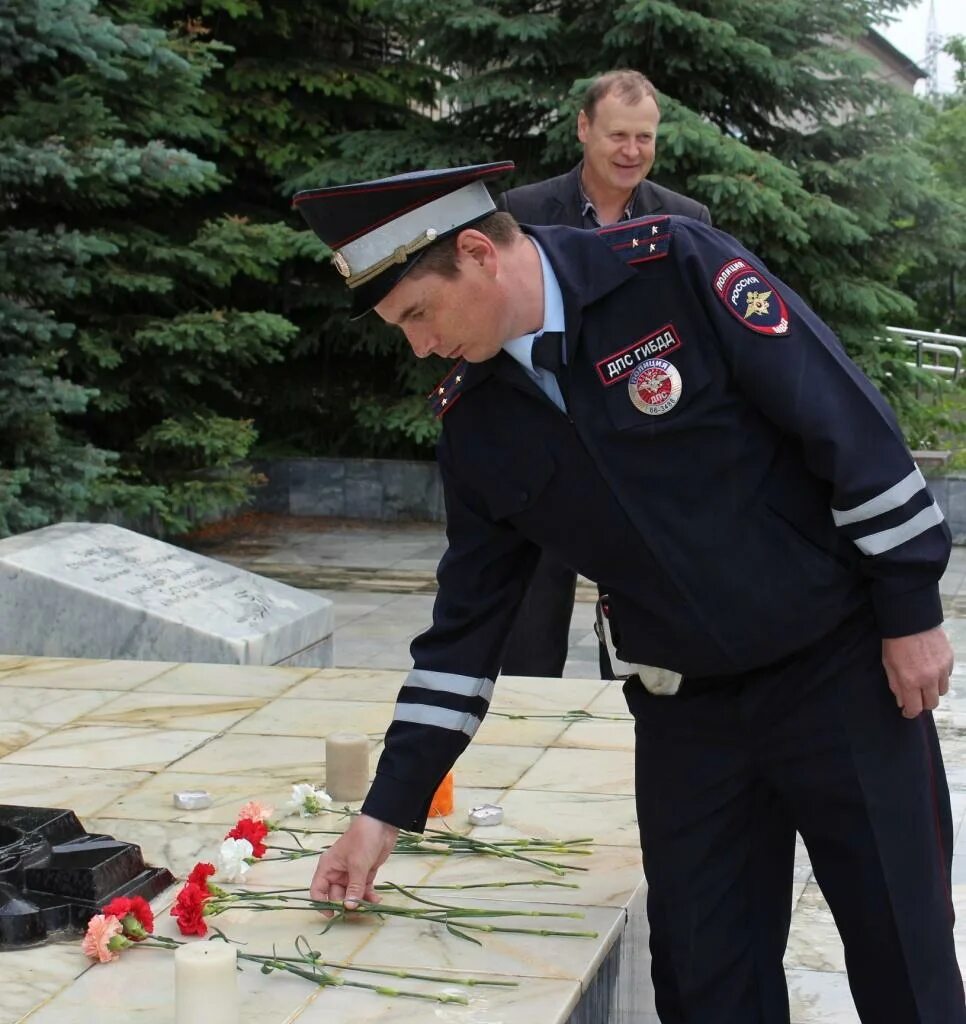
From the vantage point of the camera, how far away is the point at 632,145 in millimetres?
4562

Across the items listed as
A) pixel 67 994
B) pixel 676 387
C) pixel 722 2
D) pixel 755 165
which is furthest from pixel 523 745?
pixel 722 2

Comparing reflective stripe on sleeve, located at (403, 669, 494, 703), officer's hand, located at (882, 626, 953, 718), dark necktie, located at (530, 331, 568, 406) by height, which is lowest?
reflective stripe on sleeve, located at (403, 669, 494, 703)

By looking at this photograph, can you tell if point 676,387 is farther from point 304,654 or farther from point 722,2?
Result: point 722,2

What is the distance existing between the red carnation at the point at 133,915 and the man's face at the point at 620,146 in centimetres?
261

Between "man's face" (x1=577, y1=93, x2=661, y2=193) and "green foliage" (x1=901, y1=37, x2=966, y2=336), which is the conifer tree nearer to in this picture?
"green foliage" (x1=901, y1=37, x2=966, y2=336)

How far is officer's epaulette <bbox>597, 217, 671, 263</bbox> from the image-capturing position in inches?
91.4

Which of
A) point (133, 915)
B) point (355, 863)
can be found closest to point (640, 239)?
point (355, 863)

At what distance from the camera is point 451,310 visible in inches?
87.4

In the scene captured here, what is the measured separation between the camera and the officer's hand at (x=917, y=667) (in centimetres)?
226

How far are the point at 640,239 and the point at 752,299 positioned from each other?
0.66 feet

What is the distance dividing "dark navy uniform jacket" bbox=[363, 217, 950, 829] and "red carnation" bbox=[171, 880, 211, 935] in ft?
2.72

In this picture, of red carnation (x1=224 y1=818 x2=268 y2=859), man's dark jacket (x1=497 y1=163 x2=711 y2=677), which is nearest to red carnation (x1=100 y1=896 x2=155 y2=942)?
red carnation (x1=224 y1=818 x2=268 y2=859)

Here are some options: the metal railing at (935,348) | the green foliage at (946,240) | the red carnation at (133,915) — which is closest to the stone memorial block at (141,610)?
the red carnation at (133,915)

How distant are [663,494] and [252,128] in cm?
929
